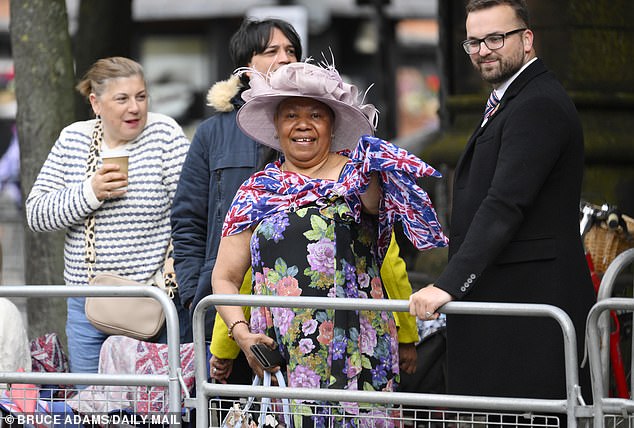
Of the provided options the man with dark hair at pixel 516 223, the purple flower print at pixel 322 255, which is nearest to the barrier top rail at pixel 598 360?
the man with dark hair at pixel 516 223

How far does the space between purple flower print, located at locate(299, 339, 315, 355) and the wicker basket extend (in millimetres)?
2234

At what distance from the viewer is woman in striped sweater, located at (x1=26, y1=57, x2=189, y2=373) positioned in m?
5.82

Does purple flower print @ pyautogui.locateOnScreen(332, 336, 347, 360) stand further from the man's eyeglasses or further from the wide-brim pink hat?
the man's eyeglasses

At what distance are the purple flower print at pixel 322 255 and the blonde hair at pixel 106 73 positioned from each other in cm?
173

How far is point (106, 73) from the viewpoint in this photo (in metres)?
5.98

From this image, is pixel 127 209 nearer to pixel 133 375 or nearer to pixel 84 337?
pixel 84 337

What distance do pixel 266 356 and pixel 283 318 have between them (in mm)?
186

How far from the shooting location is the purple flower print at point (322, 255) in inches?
186

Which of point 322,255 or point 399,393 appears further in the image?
point 322,255

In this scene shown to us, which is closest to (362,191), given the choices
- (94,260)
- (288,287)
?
(288,287)

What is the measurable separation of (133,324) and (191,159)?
31.1 inches

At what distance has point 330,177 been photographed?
488 centimetres

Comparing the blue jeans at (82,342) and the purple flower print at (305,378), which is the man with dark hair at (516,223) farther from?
the blue jeans at (82,342)

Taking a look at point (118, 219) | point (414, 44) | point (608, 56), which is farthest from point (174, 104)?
point (118, 219)
